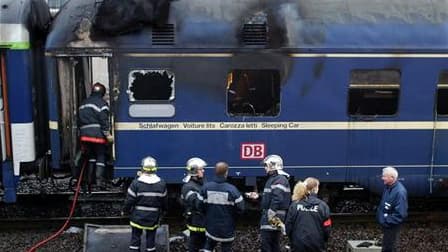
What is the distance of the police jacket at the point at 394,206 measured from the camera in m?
7.11

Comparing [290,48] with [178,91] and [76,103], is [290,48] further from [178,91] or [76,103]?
[76,103]

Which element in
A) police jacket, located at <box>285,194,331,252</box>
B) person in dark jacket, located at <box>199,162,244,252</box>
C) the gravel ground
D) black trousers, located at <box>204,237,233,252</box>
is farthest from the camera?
the gravel ground

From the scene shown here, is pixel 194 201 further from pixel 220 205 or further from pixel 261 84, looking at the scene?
pixel 261 84

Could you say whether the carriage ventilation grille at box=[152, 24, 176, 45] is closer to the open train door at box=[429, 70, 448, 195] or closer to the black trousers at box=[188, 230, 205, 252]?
the black trousers at box=[188, 230, 205, 252]

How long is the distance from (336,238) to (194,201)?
309 cm

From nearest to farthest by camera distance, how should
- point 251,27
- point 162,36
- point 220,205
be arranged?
point 220,205 → point 162,36 → point 251,27

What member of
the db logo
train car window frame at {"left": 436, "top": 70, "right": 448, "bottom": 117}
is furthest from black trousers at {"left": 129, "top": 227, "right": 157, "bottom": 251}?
train car window frame at {"left": 436, "top": 70, "right": 448, "bottom": 117}

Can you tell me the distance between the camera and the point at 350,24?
9336 mm

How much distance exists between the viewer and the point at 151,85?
30.0ft

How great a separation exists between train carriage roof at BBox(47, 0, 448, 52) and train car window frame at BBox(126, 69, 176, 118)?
406mm

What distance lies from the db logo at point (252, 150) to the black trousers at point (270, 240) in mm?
1909

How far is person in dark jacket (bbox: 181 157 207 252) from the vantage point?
718 centimetres

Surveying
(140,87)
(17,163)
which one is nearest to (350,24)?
(140,87)

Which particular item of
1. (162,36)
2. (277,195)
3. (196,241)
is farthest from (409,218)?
(162,36)
